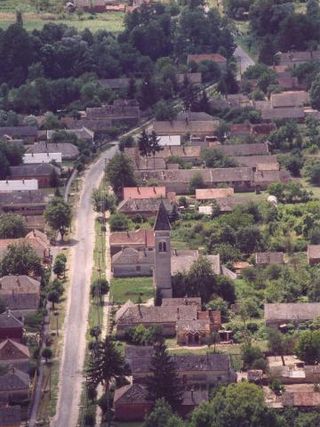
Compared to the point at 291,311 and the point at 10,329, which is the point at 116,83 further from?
the point at 10,329

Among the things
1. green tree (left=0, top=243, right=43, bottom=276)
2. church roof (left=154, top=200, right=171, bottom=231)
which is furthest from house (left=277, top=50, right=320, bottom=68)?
church roof (left=154, top=200, right=171, bottom=231)

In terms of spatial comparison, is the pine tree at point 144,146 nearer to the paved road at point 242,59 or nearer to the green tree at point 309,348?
the paved road at point 242,59

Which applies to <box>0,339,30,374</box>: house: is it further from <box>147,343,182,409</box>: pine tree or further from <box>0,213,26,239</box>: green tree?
<box>0,213,26,239</box>: green tree

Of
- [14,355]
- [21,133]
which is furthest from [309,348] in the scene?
[21,133]

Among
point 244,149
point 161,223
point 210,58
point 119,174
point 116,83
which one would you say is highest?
point 210,58

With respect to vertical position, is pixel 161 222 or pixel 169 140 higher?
pixel 169 140

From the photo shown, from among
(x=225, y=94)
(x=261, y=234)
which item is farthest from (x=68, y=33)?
(x=261, y=234)
